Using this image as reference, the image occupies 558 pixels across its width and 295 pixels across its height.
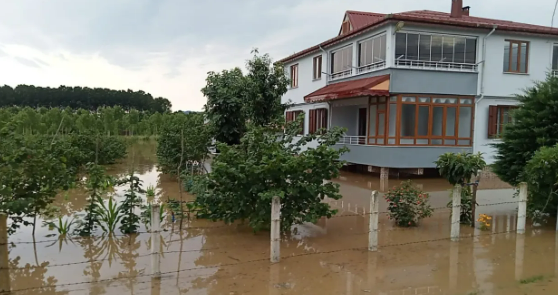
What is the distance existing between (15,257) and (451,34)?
16490 mm

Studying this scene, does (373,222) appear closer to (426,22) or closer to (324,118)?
(426,22)

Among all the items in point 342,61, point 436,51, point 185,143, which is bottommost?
point 185,143

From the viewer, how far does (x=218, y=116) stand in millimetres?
14195

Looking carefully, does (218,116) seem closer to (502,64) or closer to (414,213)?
(414,213)

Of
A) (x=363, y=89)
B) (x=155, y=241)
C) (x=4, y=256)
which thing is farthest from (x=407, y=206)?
(x=363, y=89)

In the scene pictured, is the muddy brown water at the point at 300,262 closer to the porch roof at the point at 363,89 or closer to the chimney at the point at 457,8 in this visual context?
the porch roof at the point at 363,89

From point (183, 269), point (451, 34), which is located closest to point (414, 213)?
point (183, 269)

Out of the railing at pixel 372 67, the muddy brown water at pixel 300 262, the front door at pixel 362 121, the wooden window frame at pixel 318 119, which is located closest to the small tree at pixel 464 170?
the muddy brown water at pixel 300 262

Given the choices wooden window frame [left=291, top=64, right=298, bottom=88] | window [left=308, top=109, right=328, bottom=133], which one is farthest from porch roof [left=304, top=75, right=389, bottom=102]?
wooden window frame [left=291, top=64, right=298, bottom=88]

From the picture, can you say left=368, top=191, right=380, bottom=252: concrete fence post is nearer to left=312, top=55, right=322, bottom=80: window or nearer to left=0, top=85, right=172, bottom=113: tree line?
left=312, top=55, right=322, bottom=80: window

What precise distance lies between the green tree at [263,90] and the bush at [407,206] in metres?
4.58

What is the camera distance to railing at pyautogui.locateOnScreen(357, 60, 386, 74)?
17167 millimetres

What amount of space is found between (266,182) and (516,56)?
51.5ft

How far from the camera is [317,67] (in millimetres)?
23578
